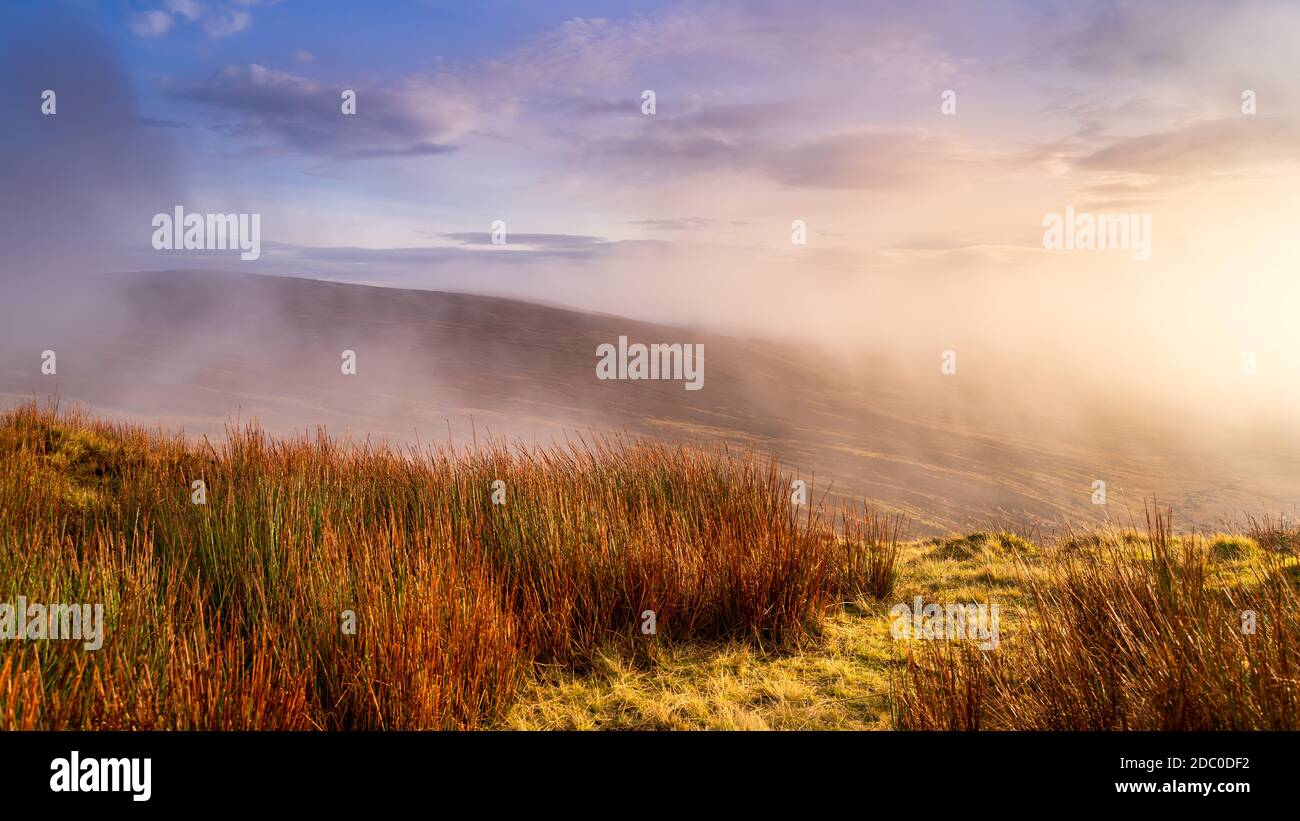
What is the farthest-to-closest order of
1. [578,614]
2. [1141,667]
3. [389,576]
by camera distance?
[578,614]
[389,576]
[1141,667]

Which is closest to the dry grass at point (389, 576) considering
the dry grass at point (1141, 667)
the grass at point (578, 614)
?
the grass at point (578, 614)

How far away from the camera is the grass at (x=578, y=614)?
285 cm

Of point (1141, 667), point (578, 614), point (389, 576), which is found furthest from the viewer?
point (578, 614)

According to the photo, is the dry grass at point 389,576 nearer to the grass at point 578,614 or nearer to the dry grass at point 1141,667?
the grass at point 578,614

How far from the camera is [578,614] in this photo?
16.3 ft

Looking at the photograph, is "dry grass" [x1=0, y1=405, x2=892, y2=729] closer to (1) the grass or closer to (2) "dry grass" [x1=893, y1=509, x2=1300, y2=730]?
(1) the grass

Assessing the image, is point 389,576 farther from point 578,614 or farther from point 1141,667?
point 1141,667

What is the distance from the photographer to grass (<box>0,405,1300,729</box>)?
2.85m

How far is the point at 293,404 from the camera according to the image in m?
26.4

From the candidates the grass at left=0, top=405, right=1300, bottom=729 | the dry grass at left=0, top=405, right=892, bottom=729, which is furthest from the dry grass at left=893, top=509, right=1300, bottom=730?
the dry grass at left=0, top=405, right=892, bottom=729

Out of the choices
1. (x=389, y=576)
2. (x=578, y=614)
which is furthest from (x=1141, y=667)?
(x=389, y=576)
